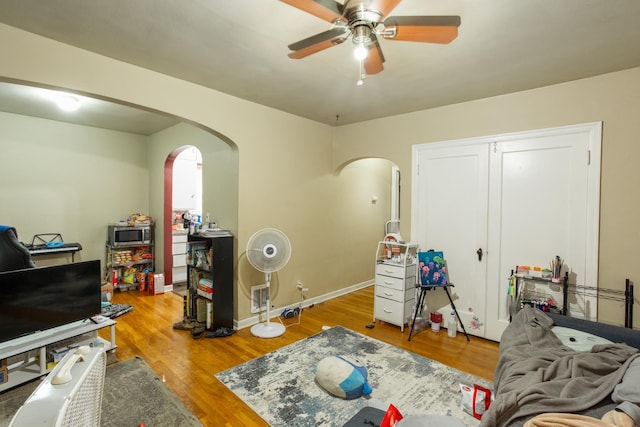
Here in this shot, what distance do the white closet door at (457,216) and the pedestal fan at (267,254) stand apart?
66.3 inches

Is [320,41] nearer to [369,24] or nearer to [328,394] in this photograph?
[369,24]

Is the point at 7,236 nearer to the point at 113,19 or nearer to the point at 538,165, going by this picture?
the point at 113,19

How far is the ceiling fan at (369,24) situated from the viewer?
4.63 feet

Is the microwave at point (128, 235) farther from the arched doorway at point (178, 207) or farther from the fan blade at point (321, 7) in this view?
the fan blade at point (321, 7)

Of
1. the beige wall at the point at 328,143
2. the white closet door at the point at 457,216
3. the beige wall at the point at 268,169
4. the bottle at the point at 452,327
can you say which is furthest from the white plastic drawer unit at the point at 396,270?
the beige wall at the point at 268,169

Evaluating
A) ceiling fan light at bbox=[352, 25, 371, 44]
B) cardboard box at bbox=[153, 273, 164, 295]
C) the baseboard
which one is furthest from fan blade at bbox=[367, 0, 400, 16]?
cardboard box at bbox=[153, 273, 164, 295]

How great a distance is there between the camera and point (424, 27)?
1.52 m

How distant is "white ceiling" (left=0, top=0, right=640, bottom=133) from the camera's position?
179 centimetres

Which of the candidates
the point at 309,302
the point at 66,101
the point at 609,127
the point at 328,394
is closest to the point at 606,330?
the point at 609,127

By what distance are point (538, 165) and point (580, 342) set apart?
171 centimetres

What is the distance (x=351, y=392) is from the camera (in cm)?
220

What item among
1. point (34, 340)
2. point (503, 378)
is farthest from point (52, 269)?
point (503, 378)

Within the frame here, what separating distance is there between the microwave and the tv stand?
241 centimetres

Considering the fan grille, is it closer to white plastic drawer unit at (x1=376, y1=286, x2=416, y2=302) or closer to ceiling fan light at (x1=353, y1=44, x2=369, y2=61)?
white plastic drawer unit at (x1=376, y1=286, x2=416, y2=302)
